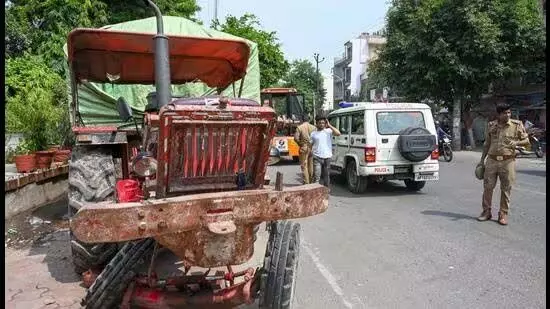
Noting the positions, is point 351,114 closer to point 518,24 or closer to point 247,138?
point 247,138

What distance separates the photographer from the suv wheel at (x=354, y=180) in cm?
1040

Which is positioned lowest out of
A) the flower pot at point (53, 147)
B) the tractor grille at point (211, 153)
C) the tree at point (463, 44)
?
the flower pot at point (53, 147)

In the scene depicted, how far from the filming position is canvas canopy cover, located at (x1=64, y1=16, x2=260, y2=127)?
212 inches

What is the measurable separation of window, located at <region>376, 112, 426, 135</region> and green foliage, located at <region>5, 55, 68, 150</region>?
7.44m

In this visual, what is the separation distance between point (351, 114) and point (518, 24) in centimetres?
1294

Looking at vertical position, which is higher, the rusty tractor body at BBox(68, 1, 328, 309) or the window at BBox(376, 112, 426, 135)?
the window at BBox(376, 112, 426, 135)

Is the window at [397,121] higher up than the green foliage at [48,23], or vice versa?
the green foliage at [48,23]

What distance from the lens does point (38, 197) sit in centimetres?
895

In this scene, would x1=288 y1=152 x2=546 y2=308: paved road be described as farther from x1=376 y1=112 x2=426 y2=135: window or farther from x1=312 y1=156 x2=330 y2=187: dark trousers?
x1=376 y1=112 x2=426 y2=135: window

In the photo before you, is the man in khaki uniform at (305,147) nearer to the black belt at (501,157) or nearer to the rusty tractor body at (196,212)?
the black belt at (501,157)

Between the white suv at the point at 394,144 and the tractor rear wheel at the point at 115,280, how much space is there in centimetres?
678

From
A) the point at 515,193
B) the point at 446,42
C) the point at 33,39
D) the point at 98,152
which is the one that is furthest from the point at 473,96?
the point at 98,152

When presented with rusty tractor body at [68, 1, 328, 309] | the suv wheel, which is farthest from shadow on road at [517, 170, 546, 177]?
rusty tractor body at [68, 1, 328, 309]

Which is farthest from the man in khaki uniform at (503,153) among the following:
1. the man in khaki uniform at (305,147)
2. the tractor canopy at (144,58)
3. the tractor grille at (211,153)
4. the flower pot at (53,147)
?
the flower pot at (53,147)
